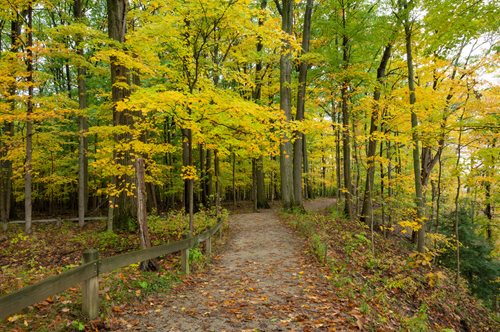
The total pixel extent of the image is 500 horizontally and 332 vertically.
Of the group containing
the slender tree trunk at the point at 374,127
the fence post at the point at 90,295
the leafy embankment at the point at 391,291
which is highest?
the slender tree trunk at the point at 374,127

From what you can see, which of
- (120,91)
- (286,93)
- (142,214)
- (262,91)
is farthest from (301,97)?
(142,214)

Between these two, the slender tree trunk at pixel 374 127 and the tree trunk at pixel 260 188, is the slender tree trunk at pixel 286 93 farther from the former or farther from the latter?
the tree trunk at pixel 260 188

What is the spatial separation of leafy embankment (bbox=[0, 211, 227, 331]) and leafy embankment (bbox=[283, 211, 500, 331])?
12.2ft

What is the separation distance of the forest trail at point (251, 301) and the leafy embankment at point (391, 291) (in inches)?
16.9

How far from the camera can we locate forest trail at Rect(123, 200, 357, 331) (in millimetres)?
4836

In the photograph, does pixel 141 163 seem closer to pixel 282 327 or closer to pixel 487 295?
pixel 282 327

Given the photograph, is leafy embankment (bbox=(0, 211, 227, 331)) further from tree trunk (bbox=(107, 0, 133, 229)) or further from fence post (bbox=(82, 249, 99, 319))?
tree trunk (bbox=(107, 0, 133, 229))

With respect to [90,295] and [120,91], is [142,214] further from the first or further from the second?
[120,91]

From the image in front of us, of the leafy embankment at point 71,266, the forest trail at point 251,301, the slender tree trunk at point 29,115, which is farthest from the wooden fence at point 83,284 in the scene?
the slender tree trunk at point 29,115

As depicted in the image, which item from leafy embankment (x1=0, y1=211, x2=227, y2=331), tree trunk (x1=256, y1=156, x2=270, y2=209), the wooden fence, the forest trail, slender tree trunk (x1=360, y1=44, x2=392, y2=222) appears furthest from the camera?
tree trunk (x1=256, y1=156, x2=270, y2=209)

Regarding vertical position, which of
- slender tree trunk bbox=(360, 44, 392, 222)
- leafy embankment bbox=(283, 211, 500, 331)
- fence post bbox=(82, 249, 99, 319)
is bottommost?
leafy embankment bbox=(283, 211, 500, 331)

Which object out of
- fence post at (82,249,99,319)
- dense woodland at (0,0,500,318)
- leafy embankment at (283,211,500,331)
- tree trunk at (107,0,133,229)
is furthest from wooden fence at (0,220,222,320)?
tree trunk at (107,0,133,229)

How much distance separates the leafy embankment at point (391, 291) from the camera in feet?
19.3

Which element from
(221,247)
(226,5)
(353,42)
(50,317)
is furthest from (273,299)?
(353,42)
